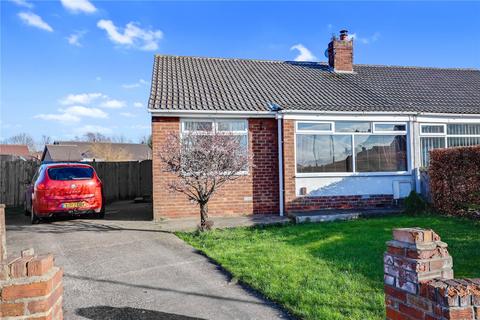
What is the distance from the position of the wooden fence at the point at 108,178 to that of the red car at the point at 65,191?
5408mm

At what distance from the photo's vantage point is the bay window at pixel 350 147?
10.5m

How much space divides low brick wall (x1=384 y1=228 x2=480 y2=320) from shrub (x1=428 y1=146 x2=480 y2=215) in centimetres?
775

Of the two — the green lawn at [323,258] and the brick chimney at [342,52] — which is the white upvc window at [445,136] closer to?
the green lawn at [323,258]

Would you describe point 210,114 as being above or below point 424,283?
above

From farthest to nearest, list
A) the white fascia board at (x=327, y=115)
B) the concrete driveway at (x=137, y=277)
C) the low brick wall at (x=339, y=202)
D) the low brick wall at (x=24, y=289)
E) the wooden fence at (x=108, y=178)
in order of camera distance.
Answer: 1. the wooden fence at (x=108, y=178)
2. the low brick wall at (x=339, y=202)
3. the white fascia board at (x=327, y=115)
4. the concrete driveway at (x=137, y=277)
5. the low brick wall at (x=24, y=289)

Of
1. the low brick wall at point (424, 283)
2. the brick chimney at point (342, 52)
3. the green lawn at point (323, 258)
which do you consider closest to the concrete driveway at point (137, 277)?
the green lawn at point (323, 258)

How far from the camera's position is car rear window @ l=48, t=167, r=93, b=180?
9.44 m

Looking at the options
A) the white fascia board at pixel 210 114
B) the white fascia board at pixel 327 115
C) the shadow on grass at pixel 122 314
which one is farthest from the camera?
the white fascia board at pixel 327 115

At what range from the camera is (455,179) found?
964cm

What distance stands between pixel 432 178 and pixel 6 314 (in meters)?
10.7

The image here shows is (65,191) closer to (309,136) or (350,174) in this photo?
(309,136)

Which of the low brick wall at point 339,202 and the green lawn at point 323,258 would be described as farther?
the low brick wall at point 339,202

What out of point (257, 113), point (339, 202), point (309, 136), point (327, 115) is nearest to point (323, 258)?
point (339, 202)

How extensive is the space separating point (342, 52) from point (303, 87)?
3.58 m
